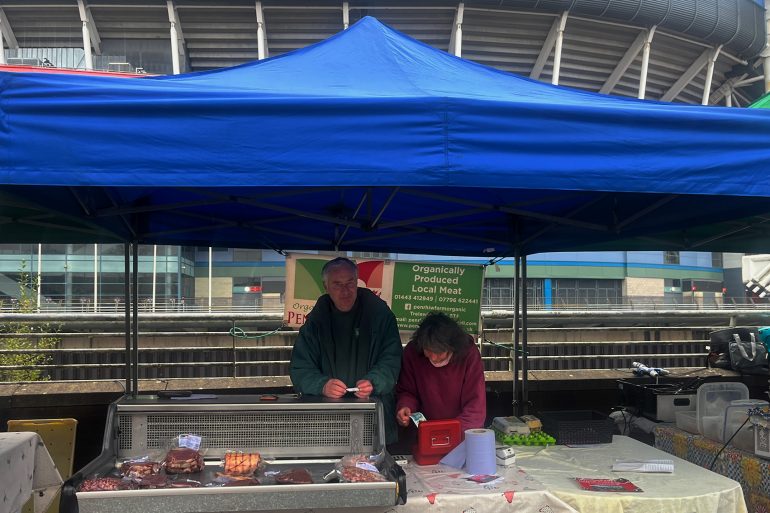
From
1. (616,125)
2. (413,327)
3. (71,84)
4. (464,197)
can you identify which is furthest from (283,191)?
(413,327)

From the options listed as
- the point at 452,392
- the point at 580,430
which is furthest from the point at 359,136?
the point at 580,430

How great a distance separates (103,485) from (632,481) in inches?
83.8

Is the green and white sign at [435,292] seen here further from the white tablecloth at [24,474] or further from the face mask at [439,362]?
the white tablecloth at [24,474]

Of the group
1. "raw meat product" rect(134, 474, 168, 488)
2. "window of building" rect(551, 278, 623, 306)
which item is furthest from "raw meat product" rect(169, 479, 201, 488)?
"window of building" rect(551, 278, 623, 306)

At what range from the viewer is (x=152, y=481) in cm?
199

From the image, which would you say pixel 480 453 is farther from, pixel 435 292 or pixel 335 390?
pixel 435 292

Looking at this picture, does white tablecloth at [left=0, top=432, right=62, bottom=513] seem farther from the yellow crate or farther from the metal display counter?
the yellow crate

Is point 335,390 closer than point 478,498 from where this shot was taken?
No

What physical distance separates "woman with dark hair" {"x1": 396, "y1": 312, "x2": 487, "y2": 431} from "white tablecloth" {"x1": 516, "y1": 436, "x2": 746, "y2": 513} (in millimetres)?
355

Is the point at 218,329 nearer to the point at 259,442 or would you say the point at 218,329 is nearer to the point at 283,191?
the point at 283,191

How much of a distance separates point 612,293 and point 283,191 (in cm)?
4246

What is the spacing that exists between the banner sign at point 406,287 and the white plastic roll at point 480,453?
3.03 m

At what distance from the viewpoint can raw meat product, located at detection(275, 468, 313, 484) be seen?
2.03 metres

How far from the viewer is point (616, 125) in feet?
7.57
